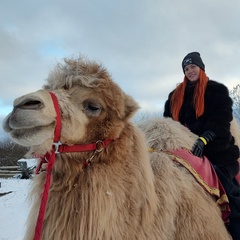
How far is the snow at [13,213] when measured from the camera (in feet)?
32.1

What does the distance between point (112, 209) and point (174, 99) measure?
228 cm

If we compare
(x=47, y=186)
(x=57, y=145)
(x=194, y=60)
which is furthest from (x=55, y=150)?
(x=194, y=60)

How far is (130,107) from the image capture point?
2.80 m

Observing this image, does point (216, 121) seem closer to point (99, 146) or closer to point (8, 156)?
point (99, 146)

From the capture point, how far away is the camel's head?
2.19 m

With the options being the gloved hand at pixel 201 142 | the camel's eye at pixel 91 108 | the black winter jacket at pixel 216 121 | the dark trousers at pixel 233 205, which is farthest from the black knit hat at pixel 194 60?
the camel's eye at pixel 91 108

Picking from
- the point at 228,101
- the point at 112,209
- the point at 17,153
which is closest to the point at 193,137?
the point at 228,101

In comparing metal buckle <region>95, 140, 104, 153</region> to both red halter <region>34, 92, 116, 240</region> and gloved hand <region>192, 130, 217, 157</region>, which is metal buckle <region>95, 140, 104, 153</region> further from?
gloved hand <region>192, 130, 217, 157</region>

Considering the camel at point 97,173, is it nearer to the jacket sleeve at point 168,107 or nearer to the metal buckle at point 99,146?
the metal buckle at point 99,146

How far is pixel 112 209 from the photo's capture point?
244 cm

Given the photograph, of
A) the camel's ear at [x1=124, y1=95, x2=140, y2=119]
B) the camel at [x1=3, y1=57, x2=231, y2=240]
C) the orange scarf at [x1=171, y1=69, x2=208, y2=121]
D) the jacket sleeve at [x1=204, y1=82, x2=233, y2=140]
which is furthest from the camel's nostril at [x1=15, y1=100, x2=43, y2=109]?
the orange scarf at [x1=171, y1=69, x2=208, y2=121]

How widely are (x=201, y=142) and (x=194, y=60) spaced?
1184mm

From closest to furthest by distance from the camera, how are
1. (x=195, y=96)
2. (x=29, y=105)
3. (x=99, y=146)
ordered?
(x=29, y=105) < (x=99, y=146) < (x=195, y=96)

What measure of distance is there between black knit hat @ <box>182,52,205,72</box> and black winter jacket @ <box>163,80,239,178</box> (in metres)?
0.24
